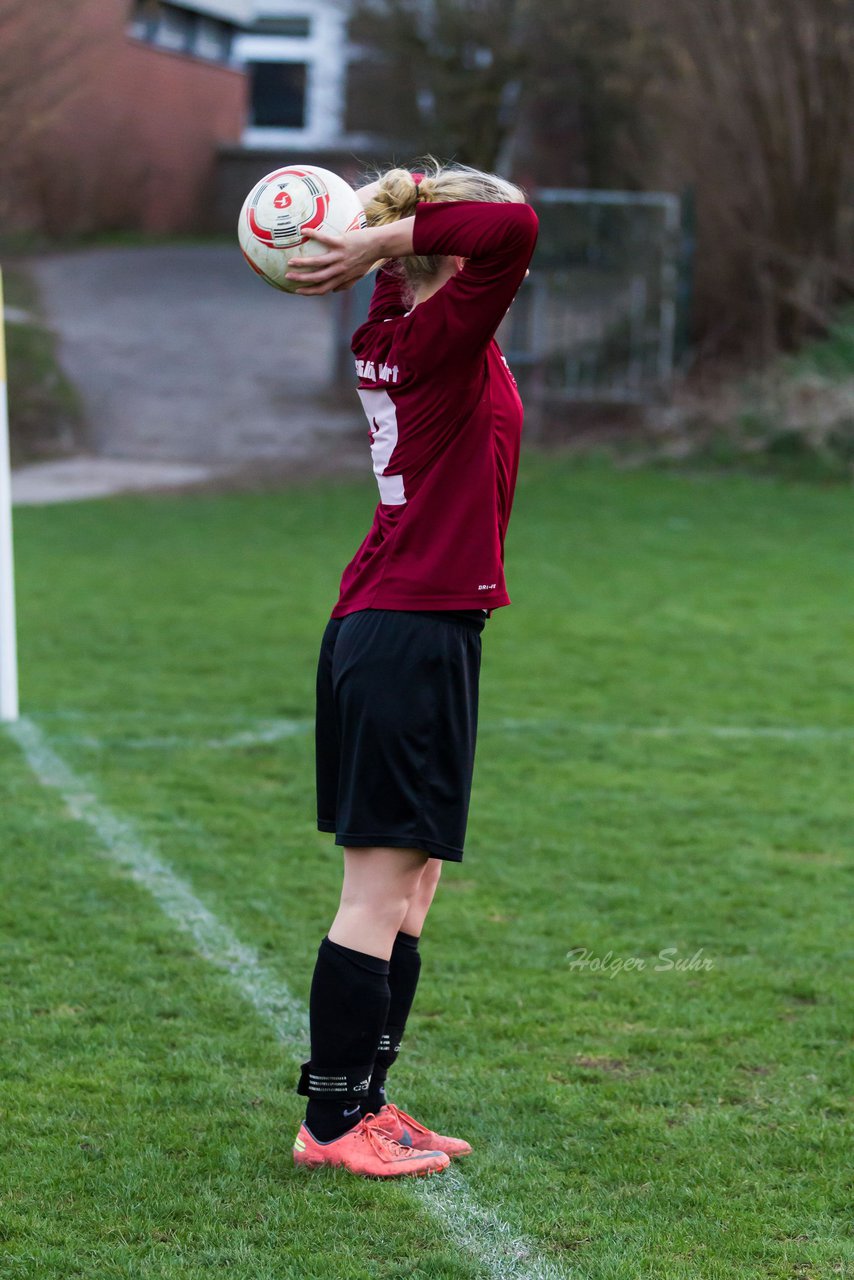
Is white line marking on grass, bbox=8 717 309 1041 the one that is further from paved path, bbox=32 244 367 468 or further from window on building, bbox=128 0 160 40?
window on building, bbox=128 0 160 40

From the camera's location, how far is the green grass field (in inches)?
117

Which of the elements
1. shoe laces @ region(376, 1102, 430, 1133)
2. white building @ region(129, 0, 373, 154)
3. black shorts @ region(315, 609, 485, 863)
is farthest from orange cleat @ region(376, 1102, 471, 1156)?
white building @ region(129, 0, 373, 154)

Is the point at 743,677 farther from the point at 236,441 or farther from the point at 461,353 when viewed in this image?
the point at 236,441

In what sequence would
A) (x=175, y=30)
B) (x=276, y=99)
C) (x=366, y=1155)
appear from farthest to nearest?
(x=276, y=99) < (x=175, y=30) < (x=366, y=1155)

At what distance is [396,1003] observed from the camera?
333cm

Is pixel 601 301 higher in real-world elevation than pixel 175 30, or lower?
lower

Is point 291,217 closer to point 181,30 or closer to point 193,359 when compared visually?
point 193,359

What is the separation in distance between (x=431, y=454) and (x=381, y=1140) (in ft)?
4.63

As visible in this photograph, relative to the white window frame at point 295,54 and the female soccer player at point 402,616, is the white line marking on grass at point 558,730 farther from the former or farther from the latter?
the white window frame at point 295,54

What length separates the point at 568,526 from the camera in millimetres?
13000

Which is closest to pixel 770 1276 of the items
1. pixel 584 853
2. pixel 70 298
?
pixel 584 853

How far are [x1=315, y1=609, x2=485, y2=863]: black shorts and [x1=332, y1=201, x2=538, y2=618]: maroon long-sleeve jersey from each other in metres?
0.06

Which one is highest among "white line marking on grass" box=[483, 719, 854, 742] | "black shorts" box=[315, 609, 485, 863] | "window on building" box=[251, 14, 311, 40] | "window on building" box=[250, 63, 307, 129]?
"window on building" box=[251, 14, 311, 40]

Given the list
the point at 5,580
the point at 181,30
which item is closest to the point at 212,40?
the point at 181,30
